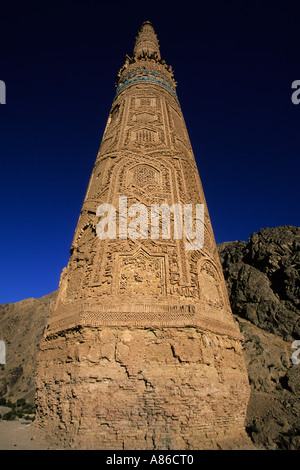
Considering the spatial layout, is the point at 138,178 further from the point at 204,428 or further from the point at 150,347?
the point at 204,428

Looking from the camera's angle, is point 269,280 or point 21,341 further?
point 21,341

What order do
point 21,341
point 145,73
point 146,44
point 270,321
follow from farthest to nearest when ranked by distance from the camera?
point 21,341 < point 270,321 < point 146,44 < point 145,73

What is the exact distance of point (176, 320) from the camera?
4.75 meters

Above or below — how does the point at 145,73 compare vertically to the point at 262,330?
above

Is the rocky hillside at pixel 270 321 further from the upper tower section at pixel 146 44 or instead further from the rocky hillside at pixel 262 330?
the upper tower section at pixel 146 44

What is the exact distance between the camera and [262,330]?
789 inches

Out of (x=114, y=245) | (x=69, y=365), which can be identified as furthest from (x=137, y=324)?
(x=114, y=245)

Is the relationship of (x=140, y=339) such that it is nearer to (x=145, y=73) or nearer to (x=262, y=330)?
(x=145, y=73)

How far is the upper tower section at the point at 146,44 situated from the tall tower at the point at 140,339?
9.48 meters

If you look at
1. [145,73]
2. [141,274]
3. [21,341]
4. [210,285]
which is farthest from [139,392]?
[21,341]

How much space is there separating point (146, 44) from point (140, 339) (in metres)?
16.0

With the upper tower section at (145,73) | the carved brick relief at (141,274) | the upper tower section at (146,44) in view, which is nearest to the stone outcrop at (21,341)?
the upper tower section at (145,73)

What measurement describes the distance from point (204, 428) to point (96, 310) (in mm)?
2617

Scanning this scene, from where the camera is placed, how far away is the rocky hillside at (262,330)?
10.9 metres
